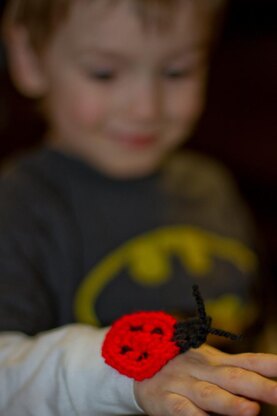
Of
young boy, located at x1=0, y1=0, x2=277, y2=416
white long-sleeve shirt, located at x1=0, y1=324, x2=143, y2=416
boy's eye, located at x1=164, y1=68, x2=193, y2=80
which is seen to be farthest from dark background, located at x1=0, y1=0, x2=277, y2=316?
white long-sleeve shirt, located at x1=0, y1=324, x2=143, y2=416

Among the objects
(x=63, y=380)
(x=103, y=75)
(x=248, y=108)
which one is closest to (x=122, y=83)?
(x=103, y=75)

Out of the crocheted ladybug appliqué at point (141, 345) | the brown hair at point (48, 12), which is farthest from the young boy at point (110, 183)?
the crocheted ladybug appliqué at point (141, 345)

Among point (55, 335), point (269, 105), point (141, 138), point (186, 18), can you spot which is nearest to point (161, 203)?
point (141, 138)

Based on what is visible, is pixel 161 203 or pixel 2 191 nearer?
pixel 2 191

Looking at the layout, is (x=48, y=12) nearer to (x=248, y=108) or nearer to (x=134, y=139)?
(x=134, y=139)

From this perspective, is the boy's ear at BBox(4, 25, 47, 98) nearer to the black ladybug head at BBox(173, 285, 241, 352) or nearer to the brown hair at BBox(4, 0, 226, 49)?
the brown hair at BBox(4, 0, 226, 49)

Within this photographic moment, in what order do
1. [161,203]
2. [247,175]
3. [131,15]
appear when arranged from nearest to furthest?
[131,15] → [161,203] → [247,175]

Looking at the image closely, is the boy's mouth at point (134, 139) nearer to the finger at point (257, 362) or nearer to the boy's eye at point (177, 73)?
the boy's eye at point (177, 73)

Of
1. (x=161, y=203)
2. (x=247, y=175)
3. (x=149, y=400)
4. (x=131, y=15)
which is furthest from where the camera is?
(x=247, y=175)

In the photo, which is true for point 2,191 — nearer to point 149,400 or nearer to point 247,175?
point 149,400
